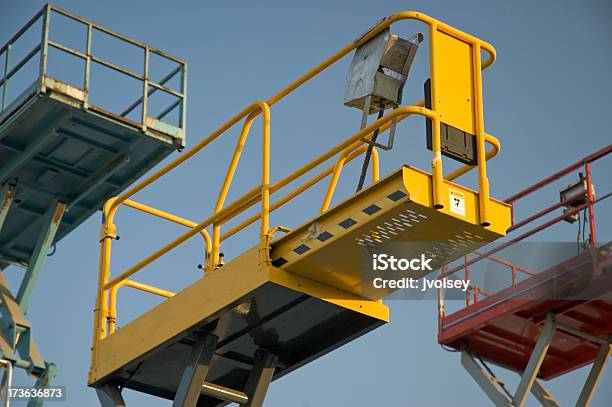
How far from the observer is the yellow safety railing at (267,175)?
34.0ft

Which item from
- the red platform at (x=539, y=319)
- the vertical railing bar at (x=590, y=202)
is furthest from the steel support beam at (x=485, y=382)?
the vertical railing bar at (x=590, y=202)

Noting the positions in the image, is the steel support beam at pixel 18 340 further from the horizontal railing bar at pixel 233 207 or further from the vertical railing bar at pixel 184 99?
the horizontal railing bar at pixel 233 207

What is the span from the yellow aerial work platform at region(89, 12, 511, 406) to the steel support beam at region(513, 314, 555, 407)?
18.7ft

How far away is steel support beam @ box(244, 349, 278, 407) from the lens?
12.2 m

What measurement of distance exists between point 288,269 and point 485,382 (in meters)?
8.13

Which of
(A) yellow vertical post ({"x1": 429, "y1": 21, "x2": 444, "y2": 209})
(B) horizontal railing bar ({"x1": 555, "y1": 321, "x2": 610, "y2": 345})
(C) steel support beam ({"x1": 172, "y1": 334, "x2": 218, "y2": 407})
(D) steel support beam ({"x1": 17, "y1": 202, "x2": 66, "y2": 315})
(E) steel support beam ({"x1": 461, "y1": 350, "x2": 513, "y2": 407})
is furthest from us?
(D) steel support beam ({"x1": 17, "y1": 202, "x2": 66, "y2": 315})

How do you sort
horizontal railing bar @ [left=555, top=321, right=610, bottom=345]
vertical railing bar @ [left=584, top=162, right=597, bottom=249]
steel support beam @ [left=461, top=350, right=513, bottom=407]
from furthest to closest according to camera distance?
horizontal railing bar @ [left=555, top=321, right=610, bottom=345]
steel support beam @ [left=461, top=350, right=513, bottom=407]
vertical railing bar @ [left=584, top=162, right=597, bottom=249]

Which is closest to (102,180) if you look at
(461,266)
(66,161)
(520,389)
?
(66,161)

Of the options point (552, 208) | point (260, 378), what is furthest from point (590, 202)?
point (260, 378)

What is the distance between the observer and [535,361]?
17.9m

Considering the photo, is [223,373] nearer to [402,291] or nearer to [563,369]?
[402,291]

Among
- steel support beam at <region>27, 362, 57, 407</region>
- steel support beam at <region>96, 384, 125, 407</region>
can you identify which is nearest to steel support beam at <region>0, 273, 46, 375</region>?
steel support beam at <region>27, 362, 57, 407</region>

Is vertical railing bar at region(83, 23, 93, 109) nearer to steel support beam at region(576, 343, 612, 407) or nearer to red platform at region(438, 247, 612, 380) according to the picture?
red platform at region(438, 247, 612, 380)

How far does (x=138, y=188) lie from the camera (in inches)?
519
